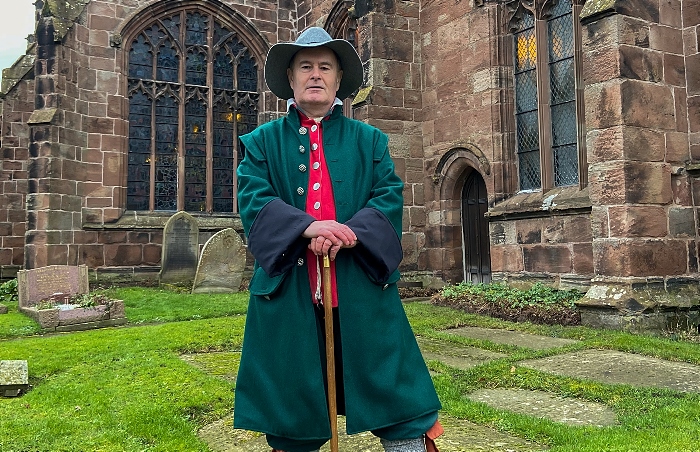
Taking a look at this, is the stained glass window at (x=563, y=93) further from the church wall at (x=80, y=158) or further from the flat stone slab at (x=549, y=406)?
the church wall at (x=80, y=158)

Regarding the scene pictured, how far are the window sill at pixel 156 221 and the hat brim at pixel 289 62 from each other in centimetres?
1041

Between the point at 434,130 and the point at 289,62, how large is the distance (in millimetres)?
9464

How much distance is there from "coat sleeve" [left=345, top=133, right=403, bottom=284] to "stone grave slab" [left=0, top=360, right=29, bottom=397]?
3.41 m

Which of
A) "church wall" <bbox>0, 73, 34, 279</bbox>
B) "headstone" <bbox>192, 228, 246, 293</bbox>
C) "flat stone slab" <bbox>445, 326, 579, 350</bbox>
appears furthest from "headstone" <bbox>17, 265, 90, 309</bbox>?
"flat stone slab" <bbox>445, 326, 579, 350</bbox>

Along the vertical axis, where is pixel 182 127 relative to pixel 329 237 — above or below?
above

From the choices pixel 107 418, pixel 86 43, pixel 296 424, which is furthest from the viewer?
A: pixel 86 43

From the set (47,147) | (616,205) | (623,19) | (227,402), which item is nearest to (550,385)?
(227,402)

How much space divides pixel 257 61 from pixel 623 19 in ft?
34.0

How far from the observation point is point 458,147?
1091 cm

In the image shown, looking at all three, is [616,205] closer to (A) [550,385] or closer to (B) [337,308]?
(A) [550,385]

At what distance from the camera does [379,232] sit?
2.17m

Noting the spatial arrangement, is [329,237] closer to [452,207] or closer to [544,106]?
[544,106]

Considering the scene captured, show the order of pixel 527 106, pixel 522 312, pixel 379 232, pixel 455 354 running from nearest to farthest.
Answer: pixel 379 232, pixel 455 354, pixel 522 312, pixel 527 106

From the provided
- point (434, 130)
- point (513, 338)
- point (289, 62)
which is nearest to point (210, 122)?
point (434, 130)
